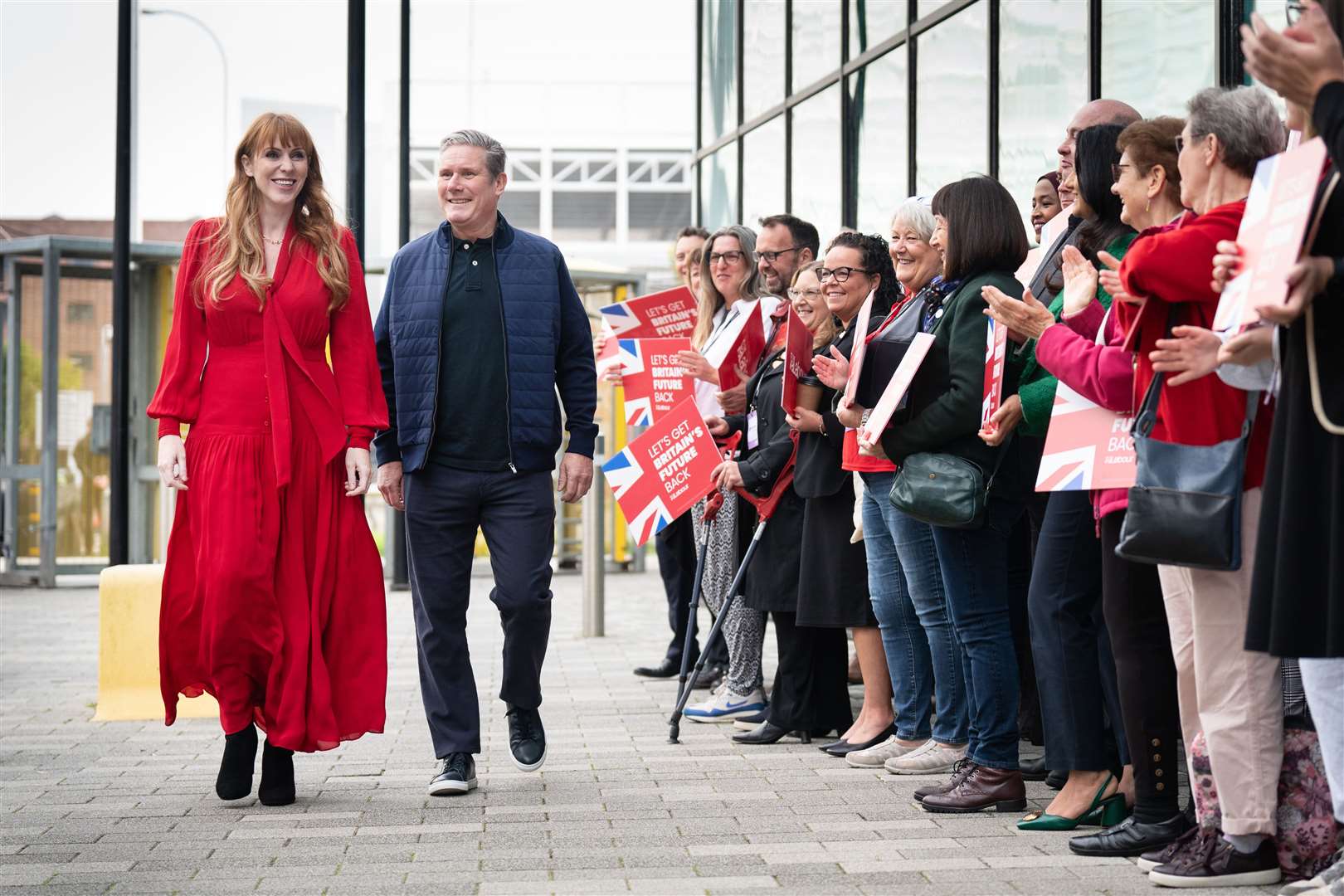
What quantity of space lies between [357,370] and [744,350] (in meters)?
2.38

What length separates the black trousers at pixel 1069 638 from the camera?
15.1ft

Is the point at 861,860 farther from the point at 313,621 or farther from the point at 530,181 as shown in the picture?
the point at 530,181

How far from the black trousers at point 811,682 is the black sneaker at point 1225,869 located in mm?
2636

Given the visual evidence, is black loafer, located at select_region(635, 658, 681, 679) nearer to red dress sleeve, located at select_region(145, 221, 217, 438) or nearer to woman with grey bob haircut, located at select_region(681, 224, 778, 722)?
woman with grey bob haircut, located at select_region(681, 224, 778, 722)

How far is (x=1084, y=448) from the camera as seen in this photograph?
14.3 ft

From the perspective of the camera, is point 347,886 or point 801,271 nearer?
point 347,886

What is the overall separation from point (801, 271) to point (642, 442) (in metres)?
0.96

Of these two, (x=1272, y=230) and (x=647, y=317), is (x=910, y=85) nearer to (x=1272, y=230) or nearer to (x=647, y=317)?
(x=647, y=317)

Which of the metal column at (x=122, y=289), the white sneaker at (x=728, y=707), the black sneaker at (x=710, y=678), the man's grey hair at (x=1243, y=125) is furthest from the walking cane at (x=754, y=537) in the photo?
the metal column at (x=122, y=289)

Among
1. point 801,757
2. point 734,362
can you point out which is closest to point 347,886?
point 801,757

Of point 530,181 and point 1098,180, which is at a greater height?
point 530,181

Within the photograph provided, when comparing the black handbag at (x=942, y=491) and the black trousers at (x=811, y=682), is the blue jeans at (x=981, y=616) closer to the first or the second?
the black handbag at (x=942, y=491)

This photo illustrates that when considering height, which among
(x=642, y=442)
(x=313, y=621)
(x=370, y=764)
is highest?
(x=642, y=442)

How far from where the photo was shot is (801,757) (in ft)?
20.2
